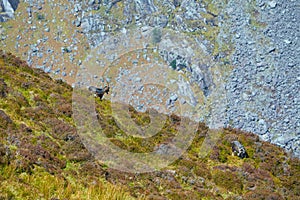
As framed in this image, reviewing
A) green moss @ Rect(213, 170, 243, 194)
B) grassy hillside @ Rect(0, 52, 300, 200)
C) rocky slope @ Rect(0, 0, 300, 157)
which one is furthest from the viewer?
rocky slope @ Rect(0, 0, 300, 157)

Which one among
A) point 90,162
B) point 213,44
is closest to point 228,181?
point 90,162

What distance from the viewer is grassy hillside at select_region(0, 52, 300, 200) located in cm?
1016

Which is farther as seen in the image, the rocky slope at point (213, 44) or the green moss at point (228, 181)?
the rocky slope at point (213, 44)

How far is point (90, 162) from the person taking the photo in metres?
14.5

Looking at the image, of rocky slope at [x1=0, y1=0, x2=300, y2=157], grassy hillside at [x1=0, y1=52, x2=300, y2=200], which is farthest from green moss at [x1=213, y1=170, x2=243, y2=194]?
rocky slope at [x1=0, y1=0, x2=300, y2=157]

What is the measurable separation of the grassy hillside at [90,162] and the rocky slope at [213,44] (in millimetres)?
33259

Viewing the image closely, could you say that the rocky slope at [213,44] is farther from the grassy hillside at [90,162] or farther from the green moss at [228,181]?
the green moss at [228,181]

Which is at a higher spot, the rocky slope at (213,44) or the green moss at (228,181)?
the rocky slope at (213,44)

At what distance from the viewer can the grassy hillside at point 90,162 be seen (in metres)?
10.2

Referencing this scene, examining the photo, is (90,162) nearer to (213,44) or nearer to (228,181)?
(228,181)

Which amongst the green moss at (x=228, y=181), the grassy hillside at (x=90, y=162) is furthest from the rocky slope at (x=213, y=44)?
the green moss at (x=228, y=181)

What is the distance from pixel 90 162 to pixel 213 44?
7150cm

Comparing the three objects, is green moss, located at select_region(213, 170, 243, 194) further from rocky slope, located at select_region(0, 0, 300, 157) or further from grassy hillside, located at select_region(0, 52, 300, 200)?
rocky slope, located at select_region(0, 0, 300, 157)

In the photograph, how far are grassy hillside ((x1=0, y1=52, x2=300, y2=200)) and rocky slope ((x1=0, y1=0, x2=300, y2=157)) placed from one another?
109 ft
